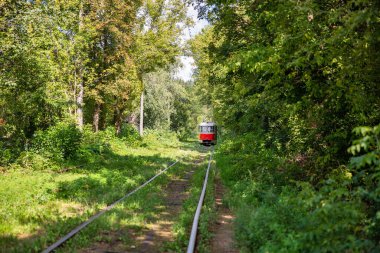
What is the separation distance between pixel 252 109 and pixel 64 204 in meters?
7.41

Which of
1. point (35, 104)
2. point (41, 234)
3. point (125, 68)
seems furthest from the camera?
point (125, 68)

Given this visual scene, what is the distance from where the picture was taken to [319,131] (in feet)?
29.8

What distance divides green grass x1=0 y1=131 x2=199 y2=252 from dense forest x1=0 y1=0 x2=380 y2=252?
0.23ft

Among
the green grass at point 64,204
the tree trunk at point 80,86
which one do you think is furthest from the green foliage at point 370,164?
the tree trunk at point 80,86

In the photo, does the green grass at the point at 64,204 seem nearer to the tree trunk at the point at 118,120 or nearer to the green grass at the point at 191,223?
the green grass at the point at 191,223

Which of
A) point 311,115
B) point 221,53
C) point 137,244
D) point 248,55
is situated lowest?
point 137,244

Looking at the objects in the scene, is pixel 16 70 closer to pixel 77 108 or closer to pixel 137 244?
pixel 77 108

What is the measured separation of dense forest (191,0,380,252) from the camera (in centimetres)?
479

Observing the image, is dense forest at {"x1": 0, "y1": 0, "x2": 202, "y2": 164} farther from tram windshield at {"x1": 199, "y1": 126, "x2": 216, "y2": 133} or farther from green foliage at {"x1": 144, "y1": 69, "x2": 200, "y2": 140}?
tram windshield at {"x1": 199, "y1": 126, "x2": 216, "y2": 133}

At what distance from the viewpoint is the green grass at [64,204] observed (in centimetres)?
676

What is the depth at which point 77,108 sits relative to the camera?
72.5 feet

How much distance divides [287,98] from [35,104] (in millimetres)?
13214

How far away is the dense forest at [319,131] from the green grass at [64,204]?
2817 millimetres

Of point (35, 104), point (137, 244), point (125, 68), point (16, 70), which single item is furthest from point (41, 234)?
point (125, 68)
